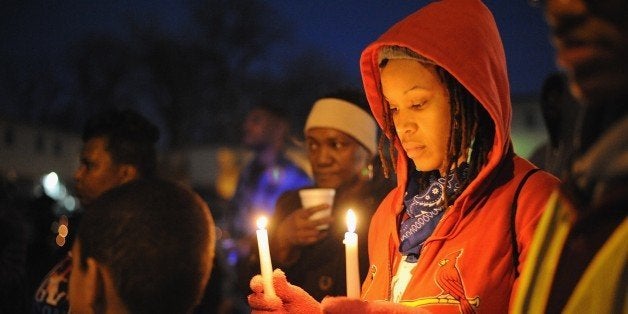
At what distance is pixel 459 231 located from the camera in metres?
2.34

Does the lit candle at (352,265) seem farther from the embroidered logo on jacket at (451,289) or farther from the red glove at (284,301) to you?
the embroidered logo on jacket at (451,289)

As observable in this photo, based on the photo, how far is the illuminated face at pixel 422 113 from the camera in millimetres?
2504

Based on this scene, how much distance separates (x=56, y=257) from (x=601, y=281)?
347 centimetres

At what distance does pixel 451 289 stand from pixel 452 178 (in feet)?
1.54

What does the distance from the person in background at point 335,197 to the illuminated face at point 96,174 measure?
1069 millimetres

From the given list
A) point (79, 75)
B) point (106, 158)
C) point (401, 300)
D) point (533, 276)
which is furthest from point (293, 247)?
point (79, 75)

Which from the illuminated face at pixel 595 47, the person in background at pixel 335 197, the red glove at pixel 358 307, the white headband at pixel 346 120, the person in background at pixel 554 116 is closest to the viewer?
the illuminated face at pixel 595 47

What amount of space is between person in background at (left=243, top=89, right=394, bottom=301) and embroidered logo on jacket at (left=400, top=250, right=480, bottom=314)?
1247 mm

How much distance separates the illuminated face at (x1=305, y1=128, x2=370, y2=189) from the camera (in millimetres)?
4355

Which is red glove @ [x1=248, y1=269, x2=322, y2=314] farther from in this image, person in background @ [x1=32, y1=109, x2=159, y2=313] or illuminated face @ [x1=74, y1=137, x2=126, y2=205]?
illuminated face @ [x1=74, y1=137, x2=126, y2=205]

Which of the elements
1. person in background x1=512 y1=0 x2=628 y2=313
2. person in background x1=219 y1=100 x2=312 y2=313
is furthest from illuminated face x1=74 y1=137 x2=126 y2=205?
person in background x1=512 y1=0 x2=628 y2=313

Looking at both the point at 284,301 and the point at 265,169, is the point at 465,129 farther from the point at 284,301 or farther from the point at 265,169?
the point at 265,169

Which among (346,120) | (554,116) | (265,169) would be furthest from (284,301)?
(265,169)

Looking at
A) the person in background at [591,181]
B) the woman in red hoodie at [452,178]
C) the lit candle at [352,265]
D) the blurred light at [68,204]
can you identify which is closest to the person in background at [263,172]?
the woman in red hoodie at [452,178]
